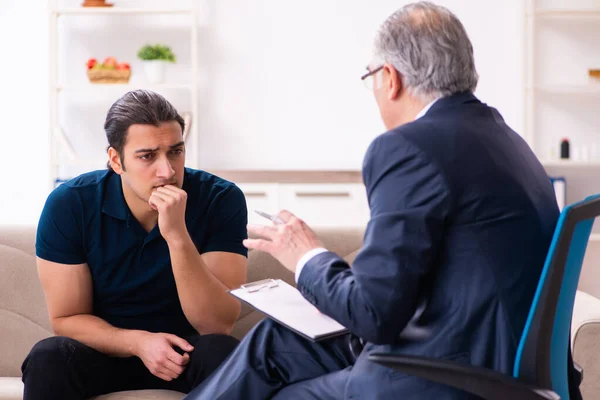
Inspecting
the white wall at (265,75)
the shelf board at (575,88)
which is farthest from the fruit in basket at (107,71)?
the shelf board at (575,88)

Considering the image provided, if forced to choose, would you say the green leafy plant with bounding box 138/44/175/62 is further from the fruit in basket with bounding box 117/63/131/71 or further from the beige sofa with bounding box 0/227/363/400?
the beige sofa with bounding box 0/227/363/400

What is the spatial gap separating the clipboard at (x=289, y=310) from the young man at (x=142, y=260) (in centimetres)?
26

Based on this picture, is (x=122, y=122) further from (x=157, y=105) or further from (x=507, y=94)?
(x=507, y=94)

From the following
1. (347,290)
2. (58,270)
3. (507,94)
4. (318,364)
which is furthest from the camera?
(507,94)

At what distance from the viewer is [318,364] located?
143 cm

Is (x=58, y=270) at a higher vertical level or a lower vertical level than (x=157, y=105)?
lower

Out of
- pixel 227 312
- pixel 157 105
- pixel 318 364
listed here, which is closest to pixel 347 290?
pixel 318 364

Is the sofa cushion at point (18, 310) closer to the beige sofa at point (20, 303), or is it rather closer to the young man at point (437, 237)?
the beige sofa at point (20, 303)

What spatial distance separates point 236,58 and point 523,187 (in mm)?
3693

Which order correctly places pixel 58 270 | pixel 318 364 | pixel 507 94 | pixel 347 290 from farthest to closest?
pixel 507 94 → pixel 58 270 → pixel 318 364 → pixel 347 290

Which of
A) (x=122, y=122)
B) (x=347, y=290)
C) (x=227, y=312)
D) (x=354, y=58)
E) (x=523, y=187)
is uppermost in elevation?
(x=354, y=58)

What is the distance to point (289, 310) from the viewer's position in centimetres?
147

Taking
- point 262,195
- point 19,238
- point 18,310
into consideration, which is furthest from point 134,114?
point 262,195

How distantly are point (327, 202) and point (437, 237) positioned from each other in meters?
3.09
